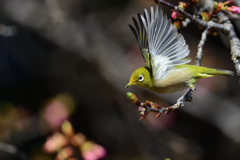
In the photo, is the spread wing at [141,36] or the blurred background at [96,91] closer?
the spread wing at [141,36]

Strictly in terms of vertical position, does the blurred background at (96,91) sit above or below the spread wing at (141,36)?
above

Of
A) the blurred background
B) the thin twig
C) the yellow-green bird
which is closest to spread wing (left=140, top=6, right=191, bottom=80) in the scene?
the yellow-green bird

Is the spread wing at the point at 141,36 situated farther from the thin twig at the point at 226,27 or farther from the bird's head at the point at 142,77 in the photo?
the thin twig at the point at 226,27

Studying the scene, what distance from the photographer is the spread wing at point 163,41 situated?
2043mm

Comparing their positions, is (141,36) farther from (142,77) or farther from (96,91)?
(96,91)

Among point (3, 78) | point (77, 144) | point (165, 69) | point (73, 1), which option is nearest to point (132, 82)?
point (165, 69)

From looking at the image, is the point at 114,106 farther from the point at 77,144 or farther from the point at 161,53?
the point at 161,53

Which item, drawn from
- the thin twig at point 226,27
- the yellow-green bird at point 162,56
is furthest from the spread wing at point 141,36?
the thin twig at point 226,27

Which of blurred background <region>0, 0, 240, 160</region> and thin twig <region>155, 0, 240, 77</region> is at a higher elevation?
blurred background <region>0, 0, 240, 160</region>

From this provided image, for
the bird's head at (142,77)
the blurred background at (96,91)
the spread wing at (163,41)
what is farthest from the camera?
the blurred background at (96,91)

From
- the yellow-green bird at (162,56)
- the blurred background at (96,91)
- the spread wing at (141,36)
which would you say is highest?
the blurred background at (96,91)

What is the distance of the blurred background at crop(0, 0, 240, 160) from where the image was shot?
4.41 meters

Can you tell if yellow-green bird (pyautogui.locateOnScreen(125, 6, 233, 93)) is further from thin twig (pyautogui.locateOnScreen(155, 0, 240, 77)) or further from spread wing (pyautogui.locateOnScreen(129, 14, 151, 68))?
thin twig (pyautogui.locateOnScreen(155, 0, 240, 77))

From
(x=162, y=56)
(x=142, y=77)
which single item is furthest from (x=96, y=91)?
(x=162, y=56)
